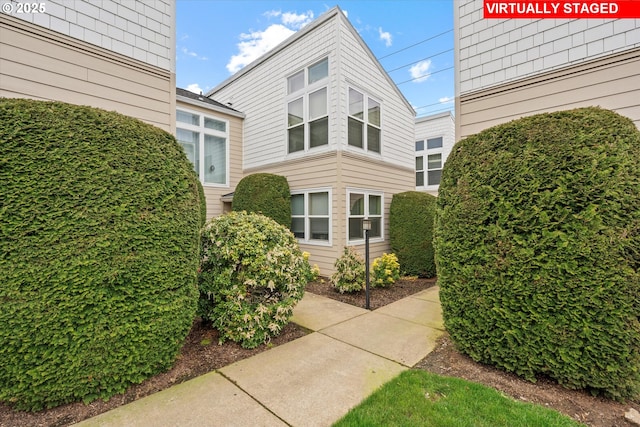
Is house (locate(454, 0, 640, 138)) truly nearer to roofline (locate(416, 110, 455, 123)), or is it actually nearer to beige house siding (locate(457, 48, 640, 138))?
beige house siding (locate(457, 48, 640, 138))

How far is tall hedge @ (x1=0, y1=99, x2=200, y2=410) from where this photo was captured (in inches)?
87.4

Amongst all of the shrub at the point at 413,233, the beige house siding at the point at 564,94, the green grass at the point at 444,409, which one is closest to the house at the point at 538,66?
the beige house siding at the point at 564,94

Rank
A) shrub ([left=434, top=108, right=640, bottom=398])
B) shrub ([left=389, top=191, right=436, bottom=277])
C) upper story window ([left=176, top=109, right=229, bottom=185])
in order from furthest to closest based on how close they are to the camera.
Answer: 1. upper story window ([left=176, top=109, right=229, bottom=185])
2. shrub ([left=389, top=191, right=436, bottom=277])
3. shrub ([left=434, top=108, right=640, bottom=398])

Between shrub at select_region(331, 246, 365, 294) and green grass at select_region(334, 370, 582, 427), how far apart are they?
128 inches

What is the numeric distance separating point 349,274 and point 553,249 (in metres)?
3.85

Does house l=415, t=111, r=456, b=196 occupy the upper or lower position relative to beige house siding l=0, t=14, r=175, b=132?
upper

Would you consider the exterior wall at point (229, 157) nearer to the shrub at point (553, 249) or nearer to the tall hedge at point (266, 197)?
the tall hedge at point (266, 197)

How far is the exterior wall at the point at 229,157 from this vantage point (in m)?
8.82

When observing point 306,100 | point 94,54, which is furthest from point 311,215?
point 94,54

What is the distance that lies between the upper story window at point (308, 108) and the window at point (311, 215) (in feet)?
4.40

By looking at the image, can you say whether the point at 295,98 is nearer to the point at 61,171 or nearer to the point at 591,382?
the point at 61,171

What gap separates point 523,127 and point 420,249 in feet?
16.9

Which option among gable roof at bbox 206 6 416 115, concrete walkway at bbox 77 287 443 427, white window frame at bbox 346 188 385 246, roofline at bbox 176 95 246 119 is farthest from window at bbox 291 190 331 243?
gable roof at bbox 206 6 416 115

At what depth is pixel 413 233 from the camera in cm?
787
